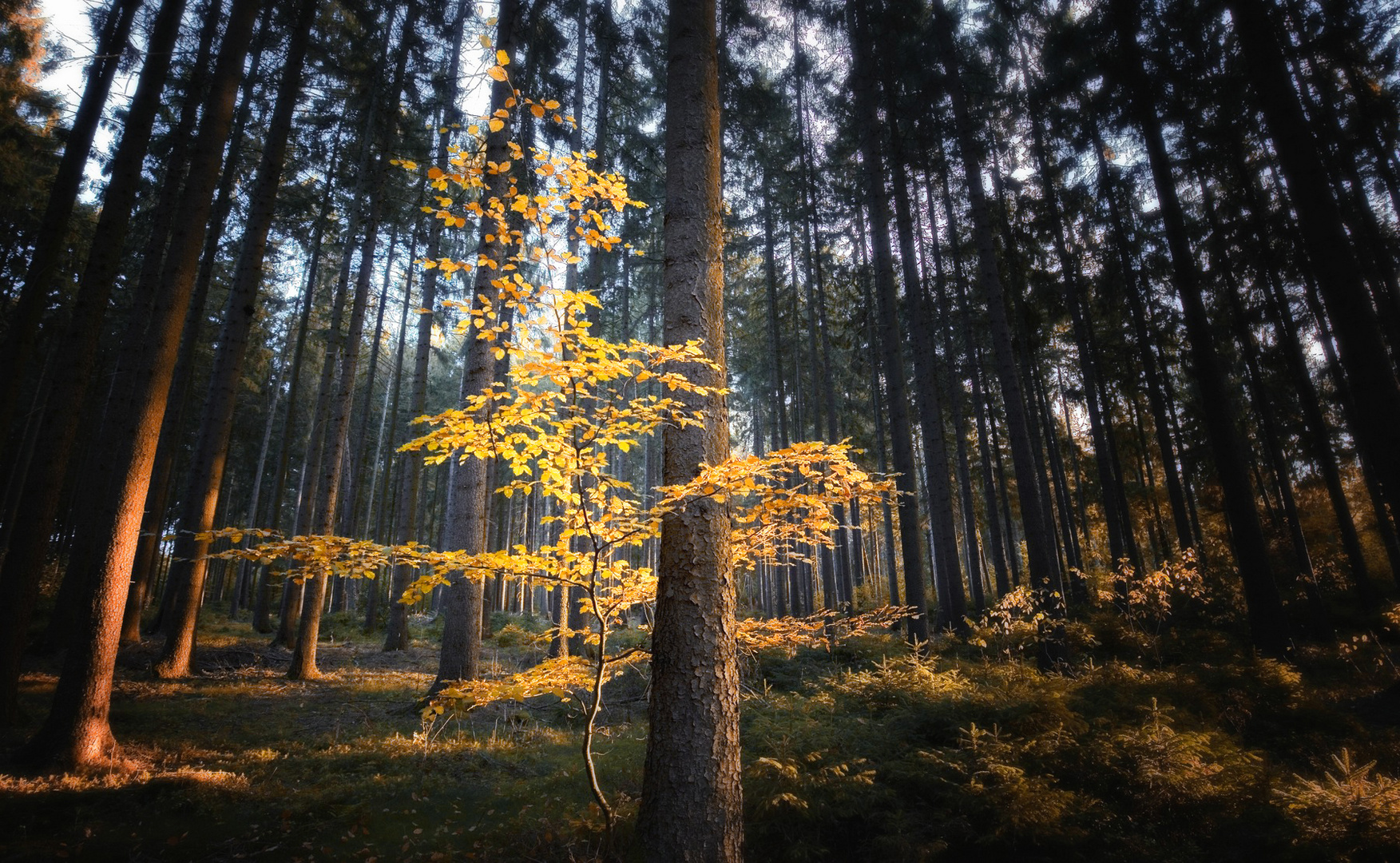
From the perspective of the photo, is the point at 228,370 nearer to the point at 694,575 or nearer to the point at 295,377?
the point at 295,377

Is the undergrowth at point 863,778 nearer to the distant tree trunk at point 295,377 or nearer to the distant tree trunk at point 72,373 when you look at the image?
the distant tree trunk at point 72,373

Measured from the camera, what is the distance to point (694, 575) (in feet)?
10.8

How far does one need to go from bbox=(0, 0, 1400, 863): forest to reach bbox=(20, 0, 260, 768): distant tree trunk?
1.6 inches

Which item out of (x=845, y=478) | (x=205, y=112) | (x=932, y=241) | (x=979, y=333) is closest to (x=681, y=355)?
(x=845, y=478)

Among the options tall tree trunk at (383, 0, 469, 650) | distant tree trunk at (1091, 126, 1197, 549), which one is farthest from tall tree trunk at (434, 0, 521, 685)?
distant tree trunk at (1091, 126, 1197, 549)

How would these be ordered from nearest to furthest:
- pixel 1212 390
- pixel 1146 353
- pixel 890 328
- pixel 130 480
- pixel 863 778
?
pixel 863 778 < pixel 130 480 < pixel 1212 390 < pixel 890 328 < pixel 1146 353

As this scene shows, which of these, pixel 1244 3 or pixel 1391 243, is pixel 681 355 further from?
pixel 1391 243

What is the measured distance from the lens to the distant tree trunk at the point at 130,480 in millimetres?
5168

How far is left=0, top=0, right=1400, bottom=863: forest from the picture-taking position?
3.56 metres

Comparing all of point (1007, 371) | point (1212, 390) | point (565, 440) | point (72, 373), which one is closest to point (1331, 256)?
point (1007, 371)

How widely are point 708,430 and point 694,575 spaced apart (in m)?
0.93

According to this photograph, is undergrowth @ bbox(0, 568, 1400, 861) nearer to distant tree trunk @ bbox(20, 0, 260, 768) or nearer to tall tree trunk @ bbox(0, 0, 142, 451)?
distant tree trunk @ bbox(20, 0, 260, 768)

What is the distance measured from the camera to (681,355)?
330 cm

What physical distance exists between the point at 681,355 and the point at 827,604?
20460mm
